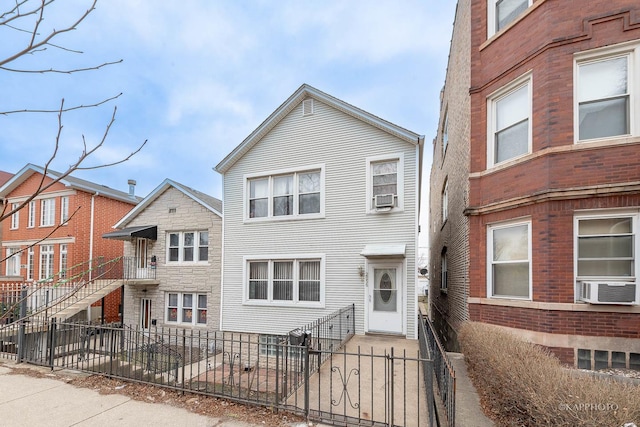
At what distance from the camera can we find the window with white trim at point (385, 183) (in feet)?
34.6

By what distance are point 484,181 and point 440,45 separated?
9674mm

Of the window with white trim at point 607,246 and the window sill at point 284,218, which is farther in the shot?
the window sill at point 284,218

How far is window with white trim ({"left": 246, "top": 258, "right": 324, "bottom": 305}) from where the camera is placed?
37.4ft

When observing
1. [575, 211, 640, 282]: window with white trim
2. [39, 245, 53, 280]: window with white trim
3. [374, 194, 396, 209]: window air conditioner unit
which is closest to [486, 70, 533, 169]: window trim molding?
[575, 211, 640, 282]: window with white trim

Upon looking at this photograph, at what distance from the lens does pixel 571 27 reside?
23.0 ft

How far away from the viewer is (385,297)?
34.5 ft

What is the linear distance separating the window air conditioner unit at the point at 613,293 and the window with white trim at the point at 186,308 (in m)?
12.6

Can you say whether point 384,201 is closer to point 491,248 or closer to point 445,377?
point 491,248

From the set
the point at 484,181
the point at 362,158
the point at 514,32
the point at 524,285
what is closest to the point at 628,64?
the point at 514,32

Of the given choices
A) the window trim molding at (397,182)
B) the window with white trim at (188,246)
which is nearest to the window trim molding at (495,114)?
the window trim molding at (397,182)

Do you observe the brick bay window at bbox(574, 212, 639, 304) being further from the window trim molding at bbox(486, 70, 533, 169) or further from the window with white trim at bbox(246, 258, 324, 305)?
the window with white trim at bbox(246, 258, 324, 305)

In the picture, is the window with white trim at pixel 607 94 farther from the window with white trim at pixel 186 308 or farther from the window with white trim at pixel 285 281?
the window with white trim at pixel 186 308

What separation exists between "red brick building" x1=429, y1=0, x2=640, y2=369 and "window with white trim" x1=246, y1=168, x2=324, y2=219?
534cm

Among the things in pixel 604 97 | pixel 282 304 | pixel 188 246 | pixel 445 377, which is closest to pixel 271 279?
pixel 282 304
